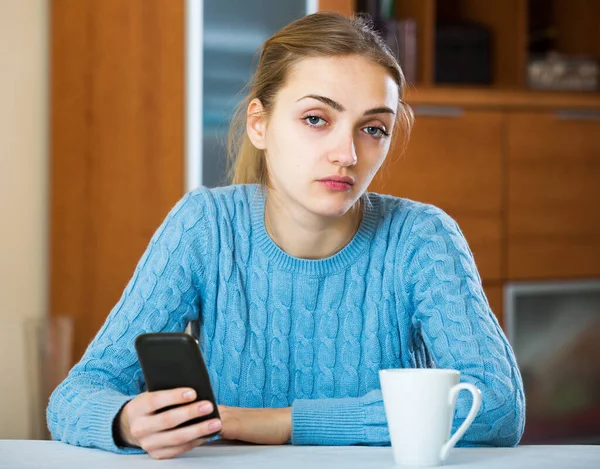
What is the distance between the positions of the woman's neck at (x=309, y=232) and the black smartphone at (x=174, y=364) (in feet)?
1.67

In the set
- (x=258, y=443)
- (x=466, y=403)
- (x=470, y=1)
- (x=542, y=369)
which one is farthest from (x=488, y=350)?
(x=470, y=1)

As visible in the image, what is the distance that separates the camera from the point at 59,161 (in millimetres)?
2768

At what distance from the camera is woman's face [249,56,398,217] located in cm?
133

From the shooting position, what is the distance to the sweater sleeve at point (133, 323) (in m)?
1.16

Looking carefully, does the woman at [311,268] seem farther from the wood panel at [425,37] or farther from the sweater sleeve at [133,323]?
the wood panel at [425,37]

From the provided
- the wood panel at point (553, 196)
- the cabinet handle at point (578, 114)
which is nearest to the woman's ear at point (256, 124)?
the wood panel at point (553, 196)

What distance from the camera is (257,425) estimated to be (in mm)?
1162

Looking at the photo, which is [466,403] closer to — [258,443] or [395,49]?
[258,443]

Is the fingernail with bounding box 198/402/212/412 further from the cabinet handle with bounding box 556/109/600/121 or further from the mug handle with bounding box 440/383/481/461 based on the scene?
the cabinet handle with bounding box 556/109/600/121

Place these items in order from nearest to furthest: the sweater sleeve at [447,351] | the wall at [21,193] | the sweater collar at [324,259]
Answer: the sweater sleeve at [447,351], the sweater collar at [324,259], the wall at [21,193]

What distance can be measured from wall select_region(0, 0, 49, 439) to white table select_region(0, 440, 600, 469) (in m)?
1.76

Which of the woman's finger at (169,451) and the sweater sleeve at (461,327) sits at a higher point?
the sweater sleeve at (461,327)

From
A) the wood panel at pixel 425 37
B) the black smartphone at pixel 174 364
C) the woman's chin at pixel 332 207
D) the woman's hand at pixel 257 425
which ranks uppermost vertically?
the wood panel at pixel 425 37

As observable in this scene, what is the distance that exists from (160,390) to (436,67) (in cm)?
235
